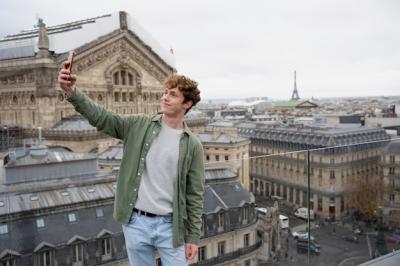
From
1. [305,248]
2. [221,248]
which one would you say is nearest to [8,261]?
[221,248]

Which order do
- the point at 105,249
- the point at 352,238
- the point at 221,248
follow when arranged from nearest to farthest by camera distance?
the point at 105,249 → the point at 221,248 → the point at 352,238

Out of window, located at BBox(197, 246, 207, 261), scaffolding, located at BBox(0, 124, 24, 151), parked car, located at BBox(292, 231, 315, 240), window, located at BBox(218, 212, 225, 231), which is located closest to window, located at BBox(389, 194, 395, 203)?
parked car, located at BBox(292, 231, 315, 240)

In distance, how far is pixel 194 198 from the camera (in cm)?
445

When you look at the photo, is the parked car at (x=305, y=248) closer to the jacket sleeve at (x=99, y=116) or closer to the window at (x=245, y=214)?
the window at (x=245, y=214)

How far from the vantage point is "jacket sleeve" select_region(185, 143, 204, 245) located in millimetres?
4414

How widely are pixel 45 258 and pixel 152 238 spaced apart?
2.34m

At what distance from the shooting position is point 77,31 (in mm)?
34938

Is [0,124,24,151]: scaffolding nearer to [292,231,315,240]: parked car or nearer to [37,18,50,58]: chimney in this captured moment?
[37,18,50,58]: chimney

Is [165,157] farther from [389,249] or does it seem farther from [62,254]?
[389,249]

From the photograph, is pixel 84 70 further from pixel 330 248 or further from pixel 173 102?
pixel 173 102

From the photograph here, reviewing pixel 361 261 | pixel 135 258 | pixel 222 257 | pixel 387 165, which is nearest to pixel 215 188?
pixel 222 257

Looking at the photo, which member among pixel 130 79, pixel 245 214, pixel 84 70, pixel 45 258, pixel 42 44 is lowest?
pixel 245 214

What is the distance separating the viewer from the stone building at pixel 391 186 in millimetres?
9188

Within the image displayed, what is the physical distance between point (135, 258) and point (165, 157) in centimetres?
100
